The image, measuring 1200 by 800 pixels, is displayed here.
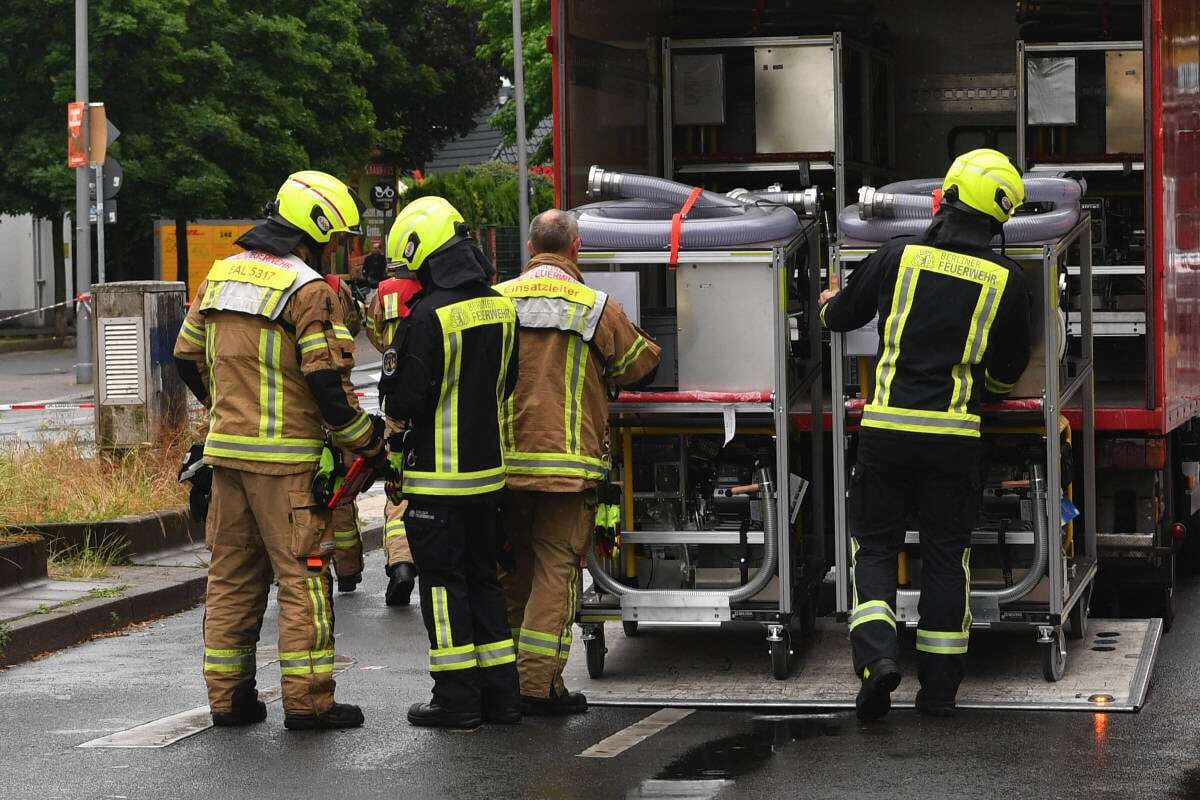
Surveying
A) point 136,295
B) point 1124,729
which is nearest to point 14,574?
point 136,295

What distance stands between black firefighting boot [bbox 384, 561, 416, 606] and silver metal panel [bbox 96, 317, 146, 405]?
2.62 meters

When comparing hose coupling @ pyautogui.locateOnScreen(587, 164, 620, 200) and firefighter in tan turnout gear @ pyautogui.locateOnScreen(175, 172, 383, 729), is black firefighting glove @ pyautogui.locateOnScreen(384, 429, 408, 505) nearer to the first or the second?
firefighter in tan turnout gear @ pyautogui.locateOnScreen(175, 172, 383, 729)

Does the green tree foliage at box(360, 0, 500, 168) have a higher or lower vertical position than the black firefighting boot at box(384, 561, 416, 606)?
higher

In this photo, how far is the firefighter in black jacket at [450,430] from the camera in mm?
6723

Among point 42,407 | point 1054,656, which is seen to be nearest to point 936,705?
point 1054,656

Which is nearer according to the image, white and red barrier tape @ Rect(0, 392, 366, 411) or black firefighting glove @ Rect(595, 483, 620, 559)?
black firefighting glove @ Rect(595, 483, 620, 559)

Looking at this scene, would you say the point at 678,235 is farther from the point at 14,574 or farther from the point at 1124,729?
the point at 14,574

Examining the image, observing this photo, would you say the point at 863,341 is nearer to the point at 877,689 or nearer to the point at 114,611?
the point at 877,689

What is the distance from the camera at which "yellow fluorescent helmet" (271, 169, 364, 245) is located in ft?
22.6

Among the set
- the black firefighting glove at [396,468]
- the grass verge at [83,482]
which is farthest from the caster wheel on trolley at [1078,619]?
the grass verge at [83,482]

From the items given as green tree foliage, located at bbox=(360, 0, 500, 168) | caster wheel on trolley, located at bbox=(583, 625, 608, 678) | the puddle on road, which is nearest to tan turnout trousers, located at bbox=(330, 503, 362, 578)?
caster wheel on trolley, located at bbox=(583, 625, 608, 678)

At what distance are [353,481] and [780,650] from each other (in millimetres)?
1701

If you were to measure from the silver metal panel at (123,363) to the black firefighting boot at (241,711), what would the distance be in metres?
4.99

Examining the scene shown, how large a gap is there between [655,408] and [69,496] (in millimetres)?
4260
